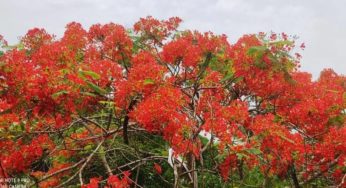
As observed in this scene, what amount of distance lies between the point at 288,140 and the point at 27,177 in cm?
431

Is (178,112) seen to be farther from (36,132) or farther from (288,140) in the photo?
(36,132)

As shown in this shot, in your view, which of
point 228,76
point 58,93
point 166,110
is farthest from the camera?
point 228,76

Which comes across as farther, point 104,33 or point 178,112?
point 104,33

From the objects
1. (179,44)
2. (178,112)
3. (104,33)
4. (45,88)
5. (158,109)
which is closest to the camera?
(45,88)

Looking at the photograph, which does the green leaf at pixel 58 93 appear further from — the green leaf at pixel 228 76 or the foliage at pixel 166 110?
the green leaf at pixel 228 76

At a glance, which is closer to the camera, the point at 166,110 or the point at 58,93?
the point at 58,93

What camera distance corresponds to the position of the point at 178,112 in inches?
281

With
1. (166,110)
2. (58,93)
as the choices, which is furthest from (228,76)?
(58,93)

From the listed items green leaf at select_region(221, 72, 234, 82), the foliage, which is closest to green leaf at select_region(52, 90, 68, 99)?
the foliage

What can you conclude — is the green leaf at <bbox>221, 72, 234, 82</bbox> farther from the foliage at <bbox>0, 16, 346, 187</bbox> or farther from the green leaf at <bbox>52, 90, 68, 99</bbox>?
the green leaf at <bbox>52, 90, 68, 99</bbox>

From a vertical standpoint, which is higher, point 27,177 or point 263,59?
point 263,59

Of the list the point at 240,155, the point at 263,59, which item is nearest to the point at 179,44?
the point at 263,59

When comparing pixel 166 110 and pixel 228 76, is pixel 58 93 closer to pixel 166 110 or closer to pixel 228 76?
pixel 166 110

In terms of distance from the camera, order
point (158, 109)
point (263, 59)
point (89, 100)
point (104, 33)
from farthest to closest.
Result: point (104, 33)
point (263, 59)
point (89, 100)
point (158, 109)
